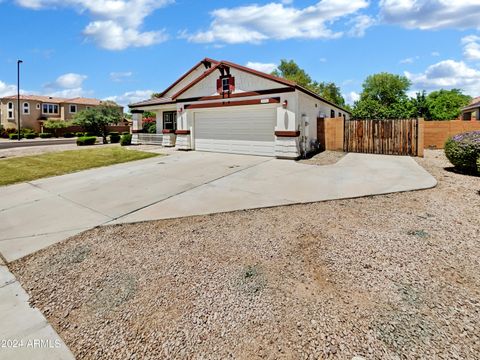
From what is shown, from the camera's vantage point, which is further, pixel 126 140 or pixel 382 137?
pixel 126 140

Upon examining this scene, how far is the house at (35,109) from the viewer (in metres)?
44.5

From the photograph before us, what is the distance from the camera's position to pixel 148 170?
36.7 feet

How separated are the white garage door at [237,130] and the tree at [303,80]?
36862mm

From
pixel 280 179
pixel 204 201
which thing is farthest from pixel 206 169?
pixel 204 201

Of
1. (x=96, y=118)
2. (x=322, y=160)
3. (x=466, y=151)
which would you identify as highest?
(x=96, y=118)

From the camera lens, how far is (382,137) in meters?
15.4

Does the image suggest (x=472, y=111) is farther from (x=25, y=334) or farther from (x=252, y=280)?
(x=25, y=334)

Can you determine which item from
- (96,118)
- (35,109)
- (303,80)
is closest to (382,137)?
(96,118)

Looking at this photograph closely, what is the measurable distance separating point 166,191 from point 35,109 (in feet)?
165

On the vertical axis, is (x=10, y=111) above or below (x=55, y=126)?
above

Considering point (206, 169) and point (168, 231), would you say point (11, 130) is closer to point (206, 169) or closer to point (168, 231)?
point (206, 169)

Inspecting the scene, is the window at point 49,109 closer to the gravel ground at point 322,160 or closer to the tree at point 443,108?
the gravel ground at point 322,160

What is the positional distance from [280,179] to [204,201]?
316cm

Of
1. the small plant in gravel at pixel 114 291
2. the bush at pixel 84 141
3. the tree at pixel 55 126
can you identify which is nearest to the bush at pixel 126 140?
the bush at pixel 84 141
